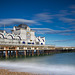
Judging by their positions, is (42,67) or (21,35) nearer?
(42,67)

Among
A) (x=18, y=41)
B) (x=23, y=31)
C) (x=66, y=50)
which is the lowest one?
(x=66, y=50)

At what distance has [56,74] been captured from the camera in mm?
15844

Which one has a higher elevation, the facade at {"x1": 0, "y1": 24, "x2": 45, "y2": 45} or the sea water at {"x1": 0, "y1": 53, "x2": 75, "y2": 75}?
the facade at {"x1": 0, "y1": 24, "x2": 45, "y2": 45}

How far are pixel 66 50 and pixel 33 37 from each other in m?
26.0

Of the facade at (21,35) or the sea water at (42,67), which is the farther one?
the facade at (21,35)

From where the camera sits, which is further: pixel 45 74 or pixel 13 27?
pixel 13 27

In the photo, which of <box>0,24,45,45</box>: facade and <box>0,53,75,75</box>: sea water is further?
<box>0,24,45,45</box>: facade

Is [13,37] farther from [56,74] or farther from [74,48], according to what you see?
[74,48]

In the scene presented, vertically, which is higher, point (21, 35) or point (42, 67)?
point (21, 35)

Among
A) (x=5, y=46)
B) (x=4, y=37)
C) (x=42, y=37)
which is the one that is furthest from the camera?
(x=42, y=37)

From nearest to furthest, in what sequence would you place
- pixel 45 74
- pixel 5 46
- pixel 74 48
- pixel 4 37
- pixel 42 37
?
1. pixel 45 74
2. pixel 5 46
3. pixel 4 37
4. pixel 42 37
5. pixel 74 48

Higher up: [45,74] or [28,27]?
[28,27]

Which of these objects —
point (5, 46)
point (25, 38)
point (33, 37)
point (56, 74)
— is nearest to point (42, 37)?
point (33, 37)

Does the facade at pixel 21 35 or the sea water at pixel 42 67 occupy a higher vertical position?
the facade at pixel 21 35
